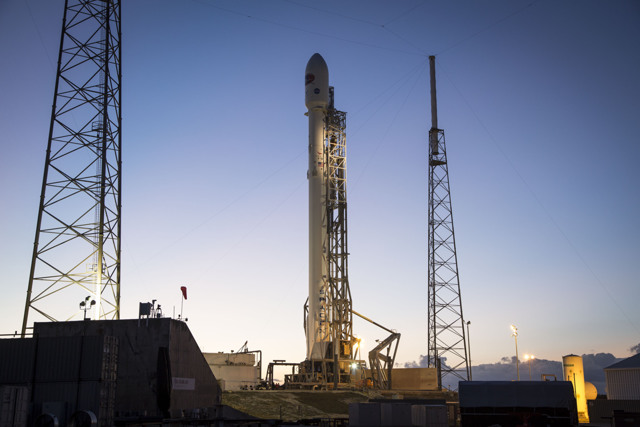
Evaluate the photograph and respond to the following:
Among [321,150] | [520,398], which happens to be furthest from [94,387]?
[321,150]

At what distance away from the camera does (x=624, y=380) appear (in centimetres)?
6094

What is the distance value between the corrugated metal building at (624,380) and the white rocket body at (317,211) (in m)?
28.4

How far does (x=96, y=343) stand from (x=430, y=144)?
143 feet

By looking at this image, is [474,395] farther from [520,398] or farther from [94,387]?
[94,387]

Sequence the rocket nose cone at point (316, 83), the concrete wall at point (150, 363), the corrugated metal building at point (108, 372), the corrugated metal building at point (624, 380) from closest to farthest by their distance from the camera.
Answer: the corrugated metal building at point (108, 372)
the concrete wall at point (150, 363)
the rocket nose cone at point (316, 83)
the corrugated metal building at point (624, 380)

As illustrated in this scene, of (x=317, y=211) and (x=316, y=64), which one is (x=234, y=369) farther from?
(x=316, y=64)

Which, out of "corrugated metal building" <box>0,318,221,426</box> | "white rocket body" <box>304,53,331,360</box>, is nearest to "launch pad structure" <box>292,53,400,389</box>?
"white rocket body" <box>304,53,331,360</box>

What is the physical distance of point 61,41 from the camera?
4559 centimetres

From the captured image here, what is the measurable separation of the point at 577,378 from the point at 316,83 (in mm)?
31883

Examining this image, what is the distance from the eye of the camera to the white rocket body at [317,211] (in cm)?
5338

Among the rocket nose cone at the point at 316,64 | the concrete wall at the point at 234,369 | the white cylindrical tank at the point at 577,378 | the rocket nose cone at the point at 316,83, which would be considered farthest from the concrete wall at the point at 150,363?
the white cylindrical tank at the point at 577,378

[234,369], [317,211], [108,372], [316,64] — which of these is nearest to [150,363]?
[108,372]

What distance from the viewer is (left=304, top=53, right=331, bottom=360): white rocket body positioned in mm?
53375

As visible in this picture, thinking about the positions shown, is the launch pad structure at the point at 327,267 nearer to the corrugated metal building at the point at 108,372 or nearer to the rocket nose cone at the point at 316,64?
the rocket nose cone at the point at 316,64
